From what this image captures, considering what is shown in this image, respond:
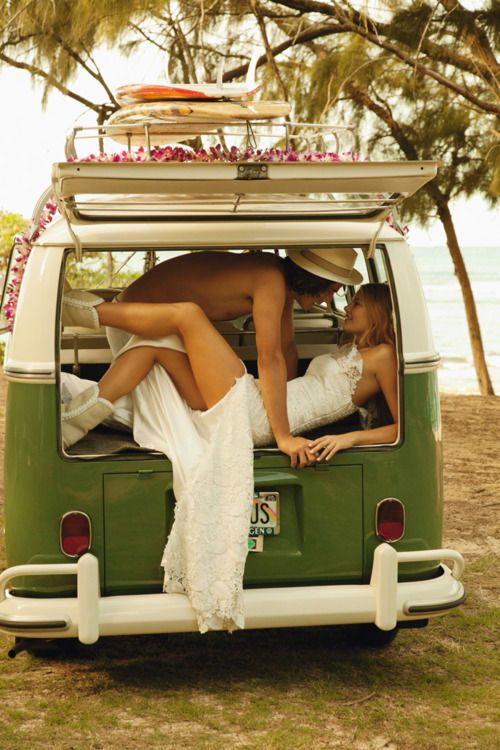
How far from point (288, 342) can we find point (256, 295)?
0.51 metres

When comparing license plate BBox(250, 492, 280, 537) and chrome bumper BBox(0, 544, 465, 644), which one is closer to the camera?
chrome bumper BBox(0, 544, 465, 644)

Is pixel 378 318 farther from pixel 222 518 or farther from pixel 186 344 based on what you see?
pixel 222 518

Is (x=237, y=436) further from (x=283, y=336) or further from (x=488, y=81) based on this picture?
(x=488, y=81)

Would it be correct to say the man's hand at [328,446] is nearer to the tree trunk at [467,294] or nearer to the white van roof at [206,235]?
the white van roof at [206,235]

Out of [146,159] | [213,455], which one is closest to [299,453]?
[213,455]

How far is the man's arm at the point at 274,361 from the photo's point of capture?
4.11m

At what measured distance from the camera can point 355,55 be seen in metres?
9.53

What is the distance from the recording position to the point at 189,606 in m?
Answer: 3.98

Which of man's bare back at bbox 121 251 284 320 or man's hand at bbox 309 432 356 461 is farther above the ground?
man's bare back at bbox 121 251 284 320

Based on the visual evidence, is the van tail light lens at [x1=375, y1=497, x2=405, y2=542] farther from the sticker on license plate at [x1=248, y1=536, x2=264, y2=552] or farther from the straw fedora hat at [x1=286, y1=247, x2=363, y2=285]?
the straw fedora hat at [x1=286, y1=247, x2=363, y2=285]

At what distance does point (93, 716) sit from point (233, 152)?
7.69 ft

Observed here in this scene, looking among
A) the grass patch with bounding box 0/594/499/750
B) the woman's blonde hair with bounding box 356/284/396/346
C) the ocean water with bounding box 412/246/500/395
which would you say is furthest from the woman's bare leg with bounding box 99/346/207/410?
the ocean water with bounding box 412/246/500/395

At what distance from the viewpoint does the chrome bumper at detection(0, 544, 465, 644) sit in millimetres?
3871

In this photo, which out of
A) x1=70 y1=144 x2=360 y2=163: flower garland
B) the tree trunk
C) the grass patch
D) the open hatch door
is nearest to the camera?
the open hatch door
